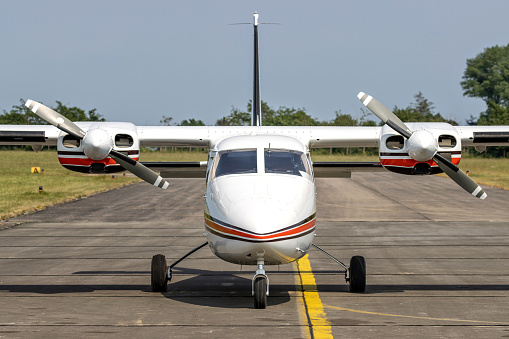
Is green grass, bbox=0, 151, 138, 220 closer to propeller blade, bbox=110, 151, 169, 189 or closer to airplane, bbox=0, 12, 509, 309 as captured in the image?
airplane, bbox=0, 12, 509, 309

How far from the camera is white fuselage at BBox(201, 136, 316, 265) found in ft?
30.8

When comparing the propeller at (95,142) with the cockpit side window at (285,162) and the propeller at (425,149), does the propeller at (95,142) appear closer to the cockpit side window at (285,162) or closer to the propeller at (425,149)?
the cockpit side window at (285,162)

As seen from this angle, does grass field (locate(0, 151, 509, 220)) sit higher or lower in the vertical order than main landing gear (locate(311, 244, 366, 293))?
lower

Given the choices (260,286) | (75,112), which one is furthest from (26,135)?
(75,112)

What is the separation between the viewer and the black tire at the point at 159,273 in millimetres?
11266

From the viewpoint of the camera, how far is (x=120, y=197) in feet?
108

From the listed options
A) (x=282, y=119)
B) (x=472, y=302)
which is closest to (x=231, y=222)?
(x=472, y=302)

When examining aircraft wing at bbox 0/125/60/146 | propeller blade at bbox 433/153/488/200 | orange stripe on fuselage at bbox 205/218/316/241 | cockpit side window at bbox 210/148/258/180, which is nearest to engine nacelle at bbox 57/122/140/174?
aircraft wing at bbox 0/125/60/146

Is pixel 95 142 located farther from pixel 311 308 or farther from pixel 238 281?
pixel 311 308

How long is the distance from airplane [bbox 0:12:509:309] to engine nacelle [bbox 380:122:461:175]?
2 centimetres

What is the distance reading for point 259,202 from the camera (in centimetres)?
955

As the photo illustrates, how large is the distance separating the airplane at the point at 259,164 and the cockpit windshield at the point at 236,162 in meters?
0.02

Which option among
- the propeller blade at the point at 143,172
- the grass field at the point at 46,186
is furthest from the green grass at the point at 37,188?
the propeller blade at the point at 143,172

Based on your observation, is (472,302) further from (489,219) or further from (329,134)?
(489,219)
